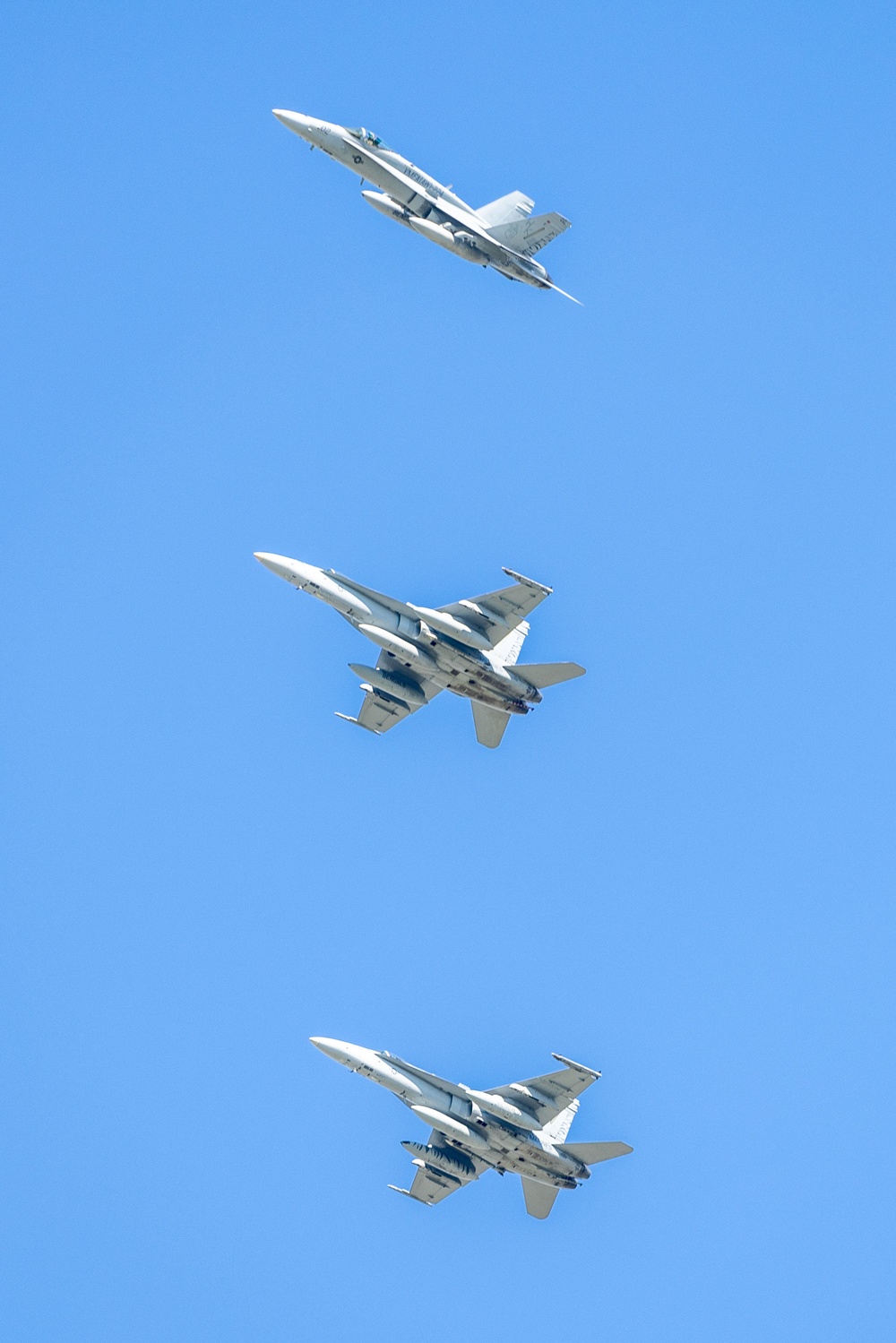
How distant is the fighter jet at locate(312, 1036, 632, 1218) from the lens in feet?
160

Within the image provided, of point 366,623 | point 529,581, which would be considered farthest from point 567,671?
point 366,623

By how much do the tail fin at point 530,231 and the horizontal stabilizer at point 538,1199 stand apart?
28.7 meters

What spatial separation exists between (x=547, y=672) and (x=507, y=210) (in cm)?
1438

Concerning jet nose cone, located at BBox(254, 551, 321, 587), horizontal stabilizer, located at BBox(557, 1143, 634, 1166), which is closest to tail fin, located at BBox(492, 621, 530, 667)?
jet nose cone, located at BBox(254, 551, 321, 587)

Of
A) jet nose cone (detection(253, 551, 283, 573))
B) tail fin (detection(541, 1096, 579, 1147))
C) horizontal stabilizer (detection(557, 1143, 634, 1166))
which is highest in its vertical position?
jet nose cone (detection(253, 551, 283, 573))

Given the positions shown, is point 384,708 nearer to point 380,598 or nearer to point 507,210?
point 380,598

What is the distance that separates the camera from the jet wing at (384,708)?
54.8 meters

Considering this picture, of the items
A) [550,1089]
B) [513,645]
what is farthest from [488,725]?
[550,1089]

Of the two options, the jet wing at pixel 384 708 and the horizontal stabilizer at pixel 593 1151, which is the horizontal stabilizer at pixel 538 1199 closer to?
Answer: the horizontal stabilizer at pixel 593 1151

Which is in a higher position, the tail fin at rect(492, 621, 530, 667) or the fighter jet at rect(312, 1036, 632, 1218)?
the tail fin at rect(492, 621, 530, 667)

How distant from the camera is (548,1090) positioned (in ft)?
164

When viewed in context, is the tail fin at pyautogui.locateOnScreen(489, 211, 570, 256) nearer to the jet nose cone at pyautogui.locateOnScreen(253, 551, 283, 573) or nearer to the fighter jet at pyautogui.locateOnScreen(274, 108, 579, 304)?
the fighter jet at pyautogui.locateOnScreen(274, 108, 579, 304)

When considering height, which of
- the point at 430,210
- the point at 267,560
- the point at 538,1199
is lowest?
the point at 538,1199

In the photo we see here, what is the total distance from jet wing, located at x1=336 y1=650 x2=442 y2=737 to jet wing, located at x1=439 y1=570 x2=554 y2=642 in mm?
4670
